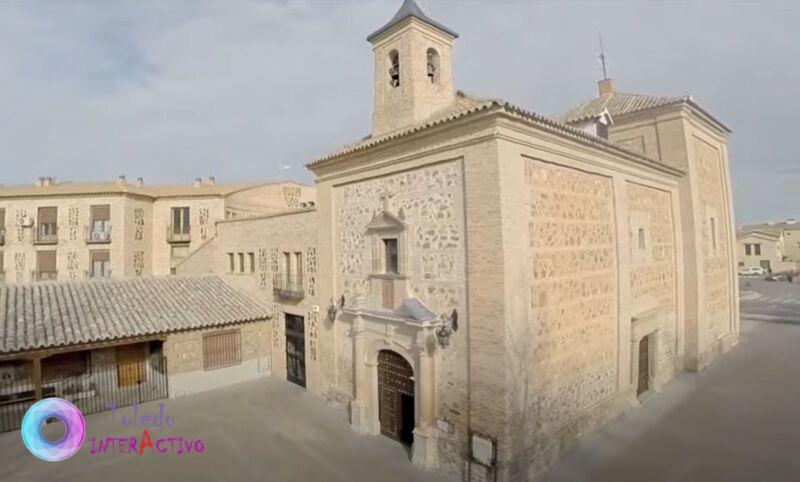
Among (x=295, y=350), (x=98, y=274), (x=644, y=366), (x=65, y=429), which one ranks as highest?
(x=98, y=274)

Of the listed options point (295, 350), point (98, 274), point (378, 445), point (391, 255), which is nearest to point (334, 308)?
point (391, 255)

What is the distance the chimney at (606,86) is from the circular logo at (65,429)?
2052 cm

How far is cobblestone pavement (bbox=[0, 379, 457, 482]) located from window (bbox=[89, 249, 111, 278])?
13.6m

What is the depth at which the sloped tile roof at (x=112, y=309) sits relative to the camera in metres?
10.9

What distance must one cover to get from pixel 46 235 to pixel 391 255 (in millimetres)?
22396

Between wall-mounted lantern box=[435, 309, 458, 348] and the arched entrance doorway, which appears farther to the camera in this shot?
the arched entrance doorway

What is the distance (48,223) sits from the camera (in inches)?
882

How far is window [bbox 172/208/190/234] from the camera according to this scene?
23.7 m

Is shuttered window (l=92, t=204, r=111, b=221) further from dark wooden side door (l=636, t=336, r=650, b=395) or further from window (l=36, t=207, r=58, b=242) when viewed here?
dark wooden side door (l=636, t=336, r=650, b=395)

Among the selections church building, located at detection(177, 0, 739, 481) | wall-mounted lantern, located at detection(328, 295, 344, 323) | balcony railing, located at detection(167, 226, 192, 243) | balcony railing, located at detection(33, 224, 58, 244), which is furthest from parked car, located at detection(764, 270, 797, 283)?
balcony railing, located at detection(33, 224, 58, 244)

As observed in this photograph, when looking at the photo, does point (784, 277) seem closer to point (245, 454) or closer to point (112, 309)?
point (245, 454)

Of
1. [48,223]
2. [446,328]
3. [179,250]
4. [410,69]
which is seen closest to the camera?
[446,328]

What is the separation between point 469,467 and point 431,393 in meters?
1.41

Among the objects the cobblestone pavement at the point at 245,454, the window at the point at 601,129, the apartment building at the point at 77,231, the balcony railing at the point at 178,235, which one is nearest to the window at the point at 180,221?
the balcony railing at the point at 178,235
